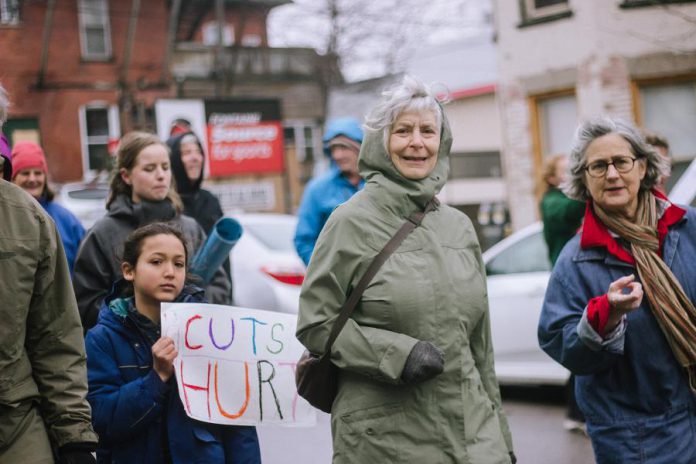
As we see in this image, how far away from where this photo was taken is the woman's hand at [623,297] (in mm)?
3369

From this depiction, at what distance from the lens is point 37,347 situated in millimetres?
3045

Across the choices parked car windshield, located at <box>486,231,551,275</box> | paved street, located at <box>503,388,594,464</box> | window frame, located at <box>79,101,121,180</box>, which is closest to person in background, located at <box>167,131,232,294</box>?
paved street, located at <box>503,388,594,464</box>

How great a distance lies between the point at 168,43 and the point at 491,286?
25.6 meters

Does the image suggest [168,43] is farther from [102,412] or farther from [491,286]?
[102,412]

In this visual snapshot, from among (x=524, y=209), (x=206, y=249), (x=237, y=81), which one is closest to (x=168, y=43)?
(x=237, y=81)

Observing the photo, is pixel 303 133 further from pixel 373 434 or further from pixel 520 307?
pixel 373 434

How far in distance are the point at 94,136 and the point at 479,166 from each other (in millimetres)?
13037

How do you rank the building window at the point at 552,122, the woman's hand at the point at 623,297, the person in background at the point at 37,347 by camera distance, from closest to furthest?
the person in background at the point at 37,347 < the woman's hand at the point at 623,297 < the building window at the point at 552,122

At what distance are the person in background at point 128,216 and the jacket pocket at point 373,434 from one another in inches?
74.5

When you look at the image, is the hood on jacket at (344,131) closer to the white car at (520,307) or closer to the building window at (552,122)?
the white car at (520,307)

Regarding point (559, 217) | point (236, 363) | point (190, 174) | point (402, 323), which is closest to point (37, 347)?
point (236, 363)

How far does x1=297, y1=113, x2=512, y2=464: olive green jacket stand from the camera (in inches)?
126

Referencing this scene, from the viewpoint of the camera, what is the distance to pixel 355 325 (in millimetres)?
3248

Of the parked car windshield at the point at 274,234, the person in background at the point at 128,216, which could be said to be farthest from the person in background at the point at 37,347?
the parked car windshield at the point at 274,234
